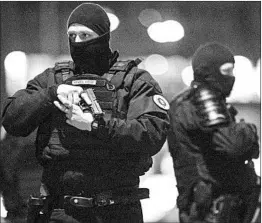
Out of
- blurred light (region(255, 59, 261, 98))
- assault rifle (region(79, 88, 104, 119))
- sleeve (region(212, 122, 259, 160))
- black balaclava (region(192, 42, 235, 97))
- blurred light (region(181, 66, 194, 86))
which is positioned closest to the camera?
assault rifle (region(79, 88, 104, 119))

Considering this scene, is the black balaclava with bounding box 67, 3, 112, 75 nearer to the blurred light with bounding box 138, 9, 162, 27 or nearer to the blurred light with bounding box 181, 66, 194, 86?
the blurred light with bounding box 181, 66, 194, 86

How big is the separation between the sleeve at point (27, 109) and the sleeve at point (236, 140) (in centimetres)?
109

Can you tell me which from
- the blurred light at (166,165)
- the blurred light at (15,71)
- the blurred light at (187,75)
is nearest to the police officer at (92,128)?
the blurred light at (187,75)

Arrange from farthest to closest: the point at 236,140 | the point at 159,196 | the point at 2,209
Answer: the point at 159,196 → the point at 2,209 → the point at 236,140

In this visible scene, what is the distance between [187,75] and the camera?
12.7 feet

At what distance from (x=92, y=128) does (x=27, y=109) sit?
28cm

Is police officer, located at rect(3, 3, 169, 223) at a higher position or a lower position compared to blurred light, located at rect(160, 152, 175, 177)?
higher

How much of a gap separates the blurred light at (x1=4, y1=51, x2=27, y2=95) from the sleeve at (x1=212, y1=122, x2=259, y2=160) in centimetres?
119

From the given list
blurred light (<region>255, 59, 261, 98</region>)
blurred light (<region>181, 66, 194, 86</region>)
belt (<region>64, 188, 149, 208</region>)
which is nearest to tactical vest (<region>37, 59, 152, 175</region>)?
belt (<region>64, 188, 149, 208</region>)

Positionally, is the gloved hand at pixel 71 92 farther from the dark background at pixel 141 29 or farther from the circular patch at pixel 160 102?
the dark background at pixel 141 29

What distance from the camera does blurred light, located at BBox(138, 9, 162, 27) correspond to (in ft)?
13.4

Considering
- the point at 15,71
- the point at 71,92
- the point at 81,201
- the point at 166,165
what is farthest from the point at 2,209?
the point at 71,92

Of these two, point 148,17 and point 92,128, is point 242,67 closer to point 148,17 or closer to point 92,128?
point 148,17

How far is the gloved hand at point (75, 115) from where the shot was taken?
98.5 inches
